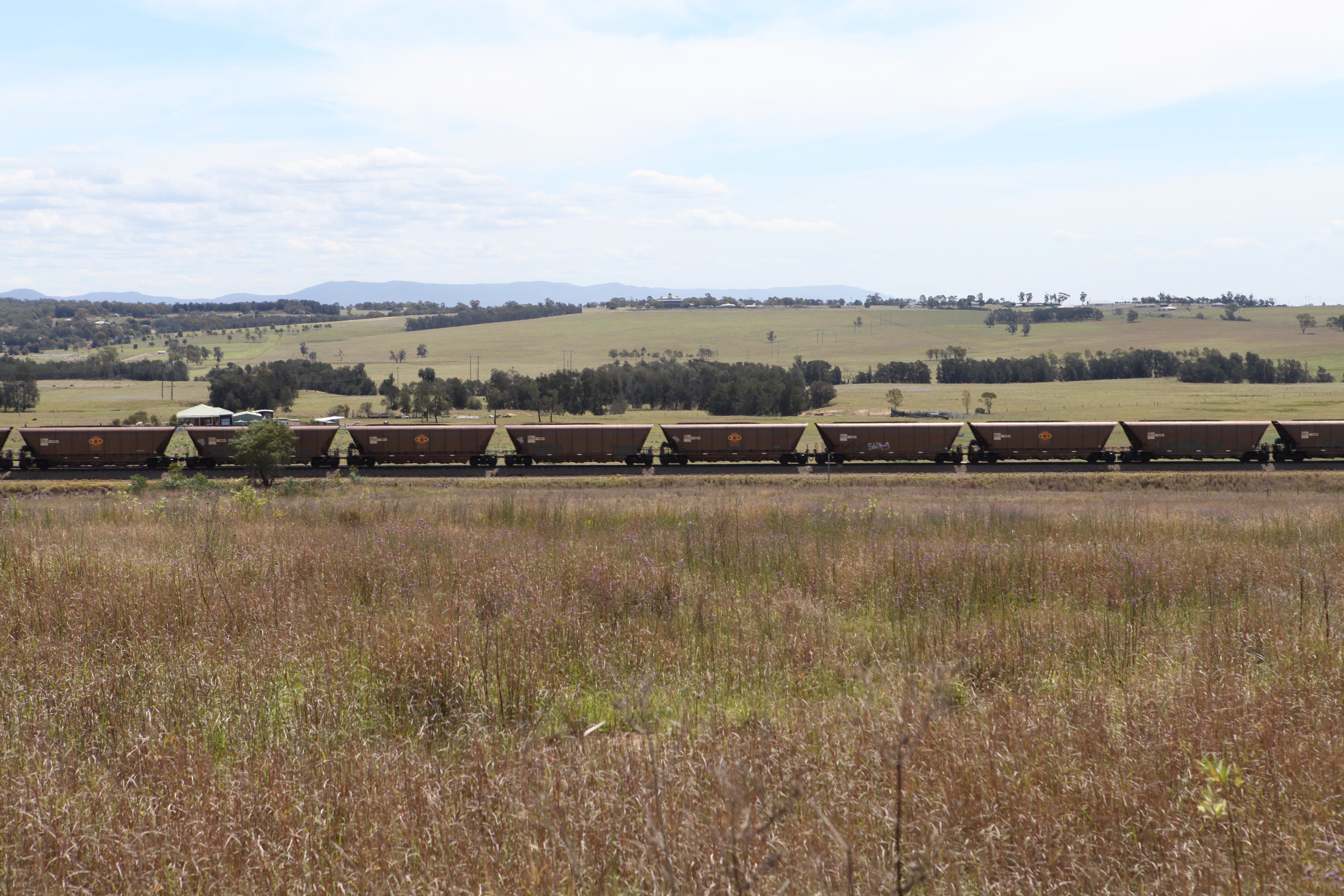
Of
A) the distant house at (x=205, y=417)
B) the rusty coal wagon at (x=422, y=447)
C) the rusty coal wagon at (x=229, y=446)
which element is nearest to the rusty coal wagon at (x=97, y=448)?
the rusty coal wagon at (x=229, y=446)

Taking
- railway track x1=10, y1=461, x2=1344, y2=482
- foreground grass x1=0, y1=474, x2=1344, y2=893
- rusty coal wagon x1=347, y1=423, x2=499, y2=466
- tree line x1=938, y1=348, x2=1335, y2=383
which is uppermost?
tree line x1=938, y1=348, x2=1335, y2=383

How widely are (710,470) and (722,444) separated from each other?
225cm

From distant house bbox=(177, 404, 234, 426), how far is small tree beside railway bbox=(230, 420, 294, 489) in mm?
46421

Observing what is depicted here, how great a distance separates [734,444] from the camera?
49.0 metres

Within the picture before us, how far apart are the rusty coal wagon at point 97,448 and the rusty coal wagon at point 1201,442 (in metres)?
56.8

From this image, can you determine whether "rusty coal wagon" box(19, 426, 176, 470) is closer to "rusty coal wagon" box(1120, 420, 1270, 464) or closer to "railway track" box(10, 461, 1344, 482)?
"railway track" box(10, 461, 1344, 482)

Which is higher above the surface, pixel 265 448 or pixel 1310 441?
pixel 1310 441

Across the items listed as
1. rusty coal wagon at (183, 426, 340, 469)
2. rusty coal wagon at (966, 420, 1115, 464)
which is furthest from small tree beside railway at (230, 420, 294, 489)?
rusty coal wagon at (966, 420, 1115, 464)

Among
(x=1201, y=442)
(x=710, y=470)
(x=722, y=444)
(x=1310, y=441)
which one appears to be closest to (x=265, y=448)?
(x=710, y=470)

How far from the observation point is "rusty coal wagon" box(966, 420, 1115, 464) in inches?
1897

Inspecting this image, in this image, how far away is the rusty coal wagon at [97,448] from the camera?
46.7 metres

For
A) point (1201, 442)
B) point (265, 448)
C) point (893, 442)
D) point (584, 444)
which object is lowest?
point (584, 444)

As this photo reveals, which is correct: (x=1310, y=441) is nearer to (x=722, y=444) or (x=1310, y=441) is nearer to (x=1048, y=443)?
(x=1048, y=443)

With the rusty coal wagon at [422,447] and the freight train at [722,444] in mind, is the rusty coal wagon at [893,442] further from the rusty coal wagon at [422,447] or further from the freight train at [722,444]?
the rusty coal wagon at [422,447]
